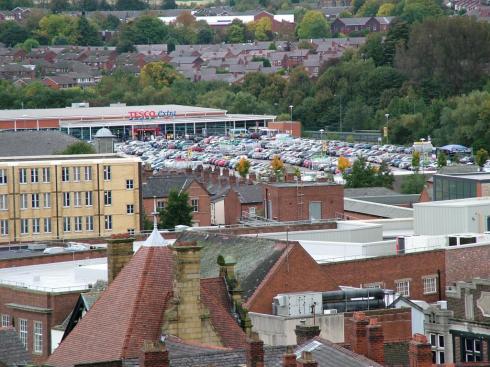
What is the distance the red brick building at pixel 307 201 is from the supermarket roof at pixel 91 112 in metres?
75.4

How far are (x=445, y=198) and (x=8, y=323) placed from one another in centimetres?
3065

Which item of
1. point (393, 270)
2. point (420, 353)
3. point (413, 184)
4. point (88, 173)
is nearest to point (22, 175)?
point (88, 173)

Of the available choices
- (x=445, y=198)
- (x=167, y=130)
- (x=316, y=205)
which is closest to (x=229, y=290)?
(x=445, y=198)

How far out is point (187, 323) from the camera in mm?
29516

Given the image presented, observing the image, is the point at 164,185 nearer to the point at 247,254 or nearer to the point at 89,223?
the point at 89,223

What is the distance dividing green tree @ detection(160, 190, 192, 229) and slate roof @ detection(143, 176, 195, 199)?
17.8 feet

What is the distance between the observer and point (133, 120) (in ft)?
516

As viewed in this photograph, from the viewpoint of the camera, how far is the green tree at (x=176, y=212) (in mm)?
78062

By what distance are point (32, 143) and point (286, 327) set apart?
60.0m

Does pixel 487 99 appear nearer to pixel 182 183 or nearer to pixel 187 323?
pixel 182 183

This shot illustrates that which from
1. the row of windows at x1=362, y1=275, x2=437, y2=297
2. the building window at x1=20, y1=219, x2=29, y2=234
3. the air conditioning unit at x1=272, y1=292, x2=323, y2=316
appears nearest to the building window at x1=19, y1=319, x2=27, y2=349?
the air conditioning unit at x1=272, y1=292, x2=323, y2=316

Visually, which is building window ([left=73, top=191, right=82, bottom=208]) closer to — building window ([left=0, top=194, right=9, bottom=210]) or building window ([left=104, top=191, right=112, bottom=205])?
building window ([left=104, top=191, right=112, bottom=205])

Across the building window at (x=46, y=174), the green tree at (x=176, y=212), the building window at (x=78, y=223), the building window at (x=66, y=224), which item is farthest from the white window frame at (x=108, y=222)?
the building window at (x=46, y=174)

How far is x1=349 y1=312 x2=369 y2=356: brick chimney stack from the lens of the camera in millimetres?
28703
